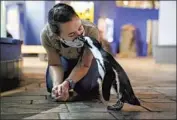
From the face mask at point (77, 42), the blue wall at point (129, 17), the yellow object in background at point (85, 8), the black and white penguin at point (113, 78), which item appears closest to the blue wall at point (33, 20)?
the yellow object in background at point (85, 8)

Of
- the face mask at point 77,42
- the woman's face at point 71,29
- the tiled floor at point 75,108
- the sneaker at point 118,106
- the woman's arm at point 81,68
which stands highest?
the woman's face at point 71,29

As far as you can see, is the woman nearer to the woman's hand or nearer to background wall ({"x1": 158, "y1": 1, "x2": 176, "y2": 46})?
the woman's hand

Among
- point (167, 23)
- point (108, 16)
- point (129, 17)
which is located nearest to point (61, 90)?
point (167, 23)

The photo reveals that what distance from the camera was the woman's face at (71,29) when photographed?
1.69 m

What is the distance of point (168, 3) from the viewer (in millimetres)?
6582

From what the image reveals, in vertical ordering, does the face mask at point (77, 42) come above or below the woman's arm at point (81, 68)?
above

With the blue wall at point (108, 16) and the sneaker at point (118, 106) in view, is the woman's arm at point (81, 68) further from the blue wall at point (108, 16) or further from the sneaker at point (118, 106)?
the blue wall at point (108, 16)

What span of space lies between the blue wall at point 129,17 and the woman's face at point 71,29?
350 inches

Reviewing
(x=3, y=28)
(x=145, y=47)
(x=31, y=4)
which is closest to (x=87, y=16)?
(x=31, y=4)

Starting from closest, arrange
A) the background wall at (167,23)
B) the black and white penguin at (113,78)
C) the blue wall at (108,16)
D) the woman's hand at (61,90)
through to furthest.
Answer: the black and white penguin at (113,78) < the woman's hand at (61,90) < the background wall at (167,23) < the blue wall at (108,16)

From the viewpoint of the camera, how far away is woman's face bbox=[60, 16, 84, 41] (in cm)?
169

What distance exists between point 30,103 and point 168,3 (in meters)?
5.06

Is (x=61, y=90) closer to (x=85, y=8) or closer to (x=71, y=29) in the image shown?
(x=71, y=29)

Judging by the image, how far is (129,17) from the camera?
36.8 ft
